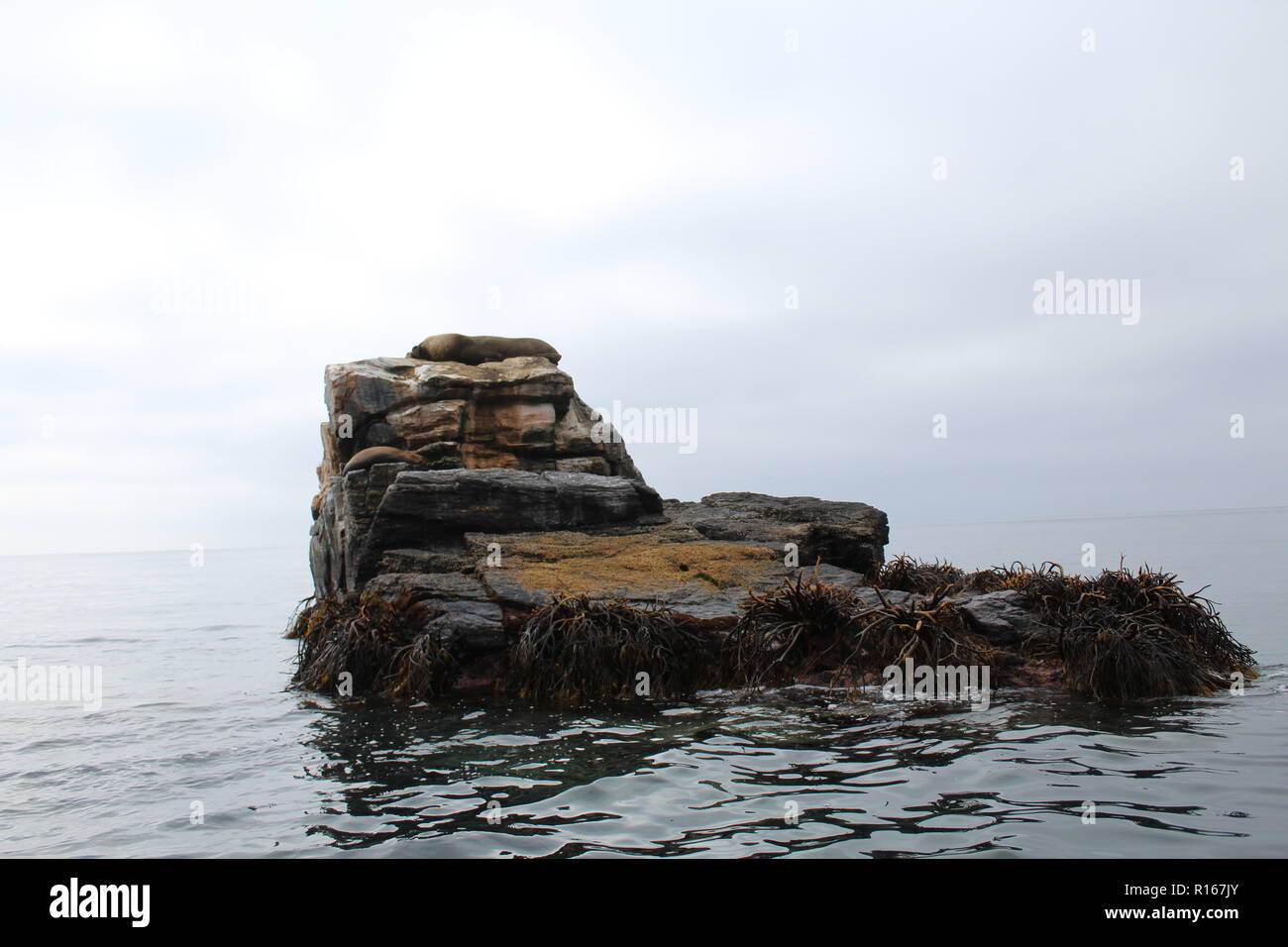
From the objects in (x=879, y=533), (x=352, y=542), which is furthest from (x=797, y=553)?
(x=352, y=542)

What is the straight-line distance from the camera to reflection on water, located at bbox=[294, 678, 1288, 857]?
5734mm

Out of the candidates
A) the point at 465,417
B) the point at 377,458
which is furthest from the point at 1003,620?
the point at 465,417

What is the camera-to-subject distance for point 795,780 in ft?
23.5

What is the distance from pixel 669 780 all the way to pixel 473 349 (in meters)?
18.4

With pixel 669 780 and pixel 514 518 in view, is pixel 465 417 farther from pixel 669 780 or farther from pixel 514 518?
pixel 669 780

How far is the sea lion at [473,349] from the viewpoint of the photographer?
23.4 m

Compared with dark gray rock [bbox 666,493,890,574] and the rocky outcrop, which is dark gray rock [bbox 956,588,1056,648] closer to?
dark gray rock [bbox 666,493,890,574]

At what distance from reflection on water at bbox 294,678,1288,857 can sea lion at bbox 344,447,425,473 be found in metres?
8.83

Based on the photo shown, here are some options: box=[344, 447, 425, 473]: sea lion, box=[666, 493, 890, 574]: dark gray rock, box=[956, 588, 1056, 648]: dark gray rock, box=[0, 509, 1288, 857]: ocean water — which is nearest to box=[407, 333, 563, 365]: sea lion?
box=[344, 447, 425, 473]: sea lion

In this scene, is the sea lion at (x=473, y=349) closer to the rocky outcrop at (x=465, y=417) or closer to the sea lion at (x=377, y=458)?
the rocky outcrop at (x=465, y=417)

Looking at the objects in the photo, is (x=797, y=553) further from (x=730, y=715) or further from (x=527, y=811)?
(x=527, y=811)

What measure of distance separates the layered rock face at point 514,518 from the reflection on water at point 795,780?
9.98ft

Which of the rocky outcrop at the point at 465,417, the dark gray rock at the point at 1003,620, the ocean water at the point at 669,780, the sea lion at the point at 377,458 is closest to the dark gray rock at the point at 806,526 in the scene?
the rocky outcrop at the point at 465,417
